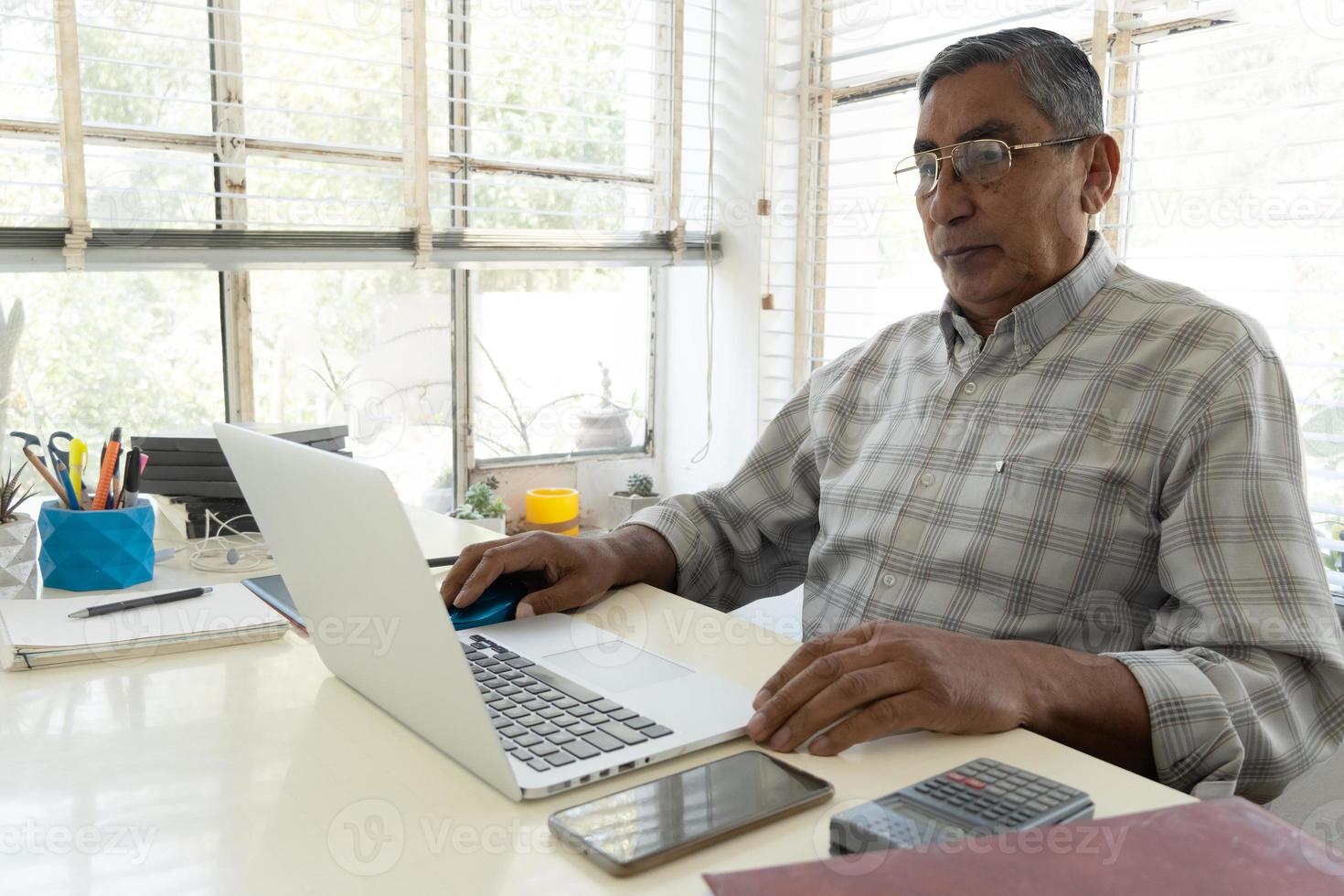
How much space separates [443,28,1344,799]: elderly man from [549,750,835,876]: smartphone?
7 centimetres

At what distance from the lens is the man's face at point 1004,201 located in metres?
1.31

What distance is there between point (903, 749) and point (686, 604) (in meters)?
0.43

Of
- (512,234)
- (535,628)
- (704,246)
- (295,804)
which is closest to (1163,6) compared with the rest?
(704,246)

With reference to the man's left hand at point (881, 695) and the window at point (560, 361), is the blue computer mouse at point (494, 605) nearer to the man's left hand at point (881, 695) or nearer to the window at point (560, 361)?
the man's left hand at point (881, 695)

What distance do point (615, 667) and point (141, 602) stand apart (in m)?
0.55

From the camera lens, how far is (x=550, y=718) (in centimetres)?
83

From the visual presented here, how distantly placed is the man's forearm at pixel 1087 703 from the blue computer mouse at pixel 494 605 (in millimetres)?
495

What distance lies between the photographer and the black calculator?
611 millimetres

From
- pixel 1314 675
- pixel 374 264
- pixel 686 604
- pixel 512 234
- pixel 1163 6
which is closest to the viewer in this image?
pixel 1314 675

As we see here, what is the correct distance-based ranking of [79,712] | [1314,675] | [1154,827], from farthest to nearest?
[1314,675] → [79,712] → [1154,827]

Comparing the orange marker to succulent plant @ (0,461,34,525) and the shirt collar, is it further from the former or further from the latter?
the shirt collar

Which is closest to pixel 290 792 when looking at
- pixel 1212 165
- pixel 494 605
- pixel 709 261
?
pixel 494 605

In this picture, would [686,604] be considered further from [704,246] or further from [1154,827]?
[704,246]

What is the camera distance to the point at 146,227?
2.10m
